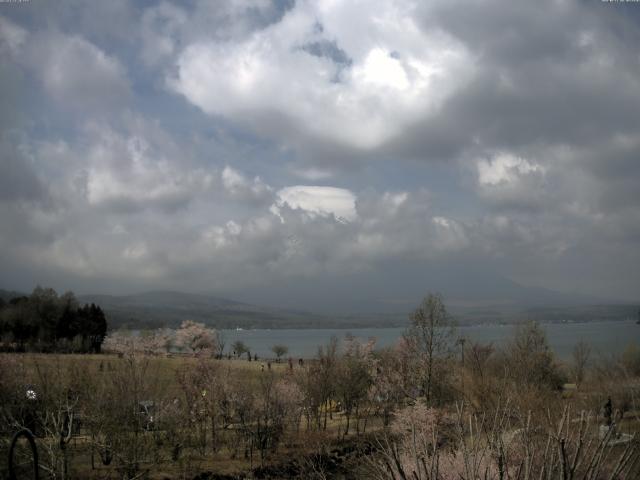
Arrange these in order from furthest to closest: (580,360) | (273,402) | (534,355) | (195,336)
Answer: (195,336), (580,360), (534,355), (273,402)

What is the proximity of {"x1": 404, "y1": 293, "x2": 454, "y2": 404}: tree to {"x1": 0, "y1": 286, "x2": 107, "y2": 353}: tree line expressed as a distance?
243 feet

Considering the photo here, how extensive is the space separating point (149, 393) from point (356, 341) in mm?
29171

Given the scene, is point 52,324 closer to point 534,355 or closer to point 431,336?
point 431,336

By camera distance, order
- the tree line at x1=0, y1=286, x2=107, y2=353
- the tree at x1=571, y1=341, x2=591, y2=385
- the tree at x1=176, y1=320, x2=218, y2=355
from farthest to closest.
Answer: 1. the tree line at x1=0, y1=286, x2=107, y2=353
2. the tree at x1=176, y1=320, x2=218, y2=355
3. the tree at x1=571, y1=341, x2=591, y2=385

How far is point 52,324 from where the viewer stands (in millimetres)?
106250

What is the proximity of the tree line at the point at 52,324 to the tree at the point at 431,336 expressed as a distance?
74181mm

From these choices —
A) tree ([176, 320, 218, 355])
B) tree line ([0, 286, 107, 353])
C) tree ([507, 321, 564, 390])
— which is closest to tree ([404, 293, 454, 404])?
tree ([507, 321, 564, 390])

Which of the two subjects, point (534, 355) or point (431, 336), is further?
point (534, 355)

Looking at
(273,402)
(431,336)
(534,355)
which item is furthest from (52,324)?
(534,355)

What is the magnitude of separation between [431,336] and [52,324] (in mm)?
87872

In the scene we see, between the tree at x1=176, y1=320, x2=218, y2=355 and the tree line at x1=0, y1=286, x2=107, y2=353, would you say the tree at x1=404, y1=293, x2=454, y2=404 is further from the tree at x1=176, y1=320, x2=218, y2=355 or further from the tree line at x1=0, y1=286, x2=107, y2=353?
the tree line at x1=0, y1=286, x2=107, y2=353

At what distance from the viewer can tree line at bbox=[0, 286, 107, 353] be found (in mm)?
99875

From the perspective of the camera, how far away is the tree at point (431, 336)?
42531 millimetres

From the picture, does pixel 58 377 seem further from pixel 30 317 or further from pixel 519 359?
pixel 30 317
